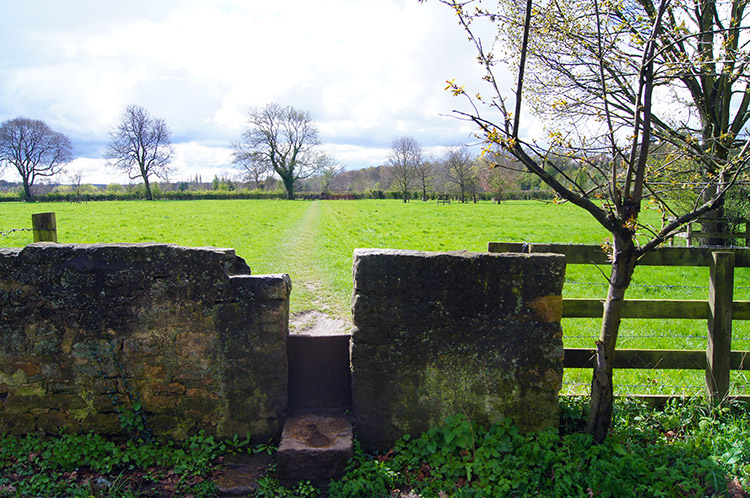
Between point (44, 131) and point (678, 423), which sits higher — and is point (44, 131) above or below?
above

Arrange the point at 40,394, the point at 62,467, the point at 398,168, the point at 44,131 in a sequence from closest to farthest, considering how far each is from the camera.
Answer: the point at 62,467
the point at 40,394
the point at 44,131
the point at 398,168

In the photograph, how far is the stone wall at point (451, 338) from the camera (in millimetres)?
Answer: 3877

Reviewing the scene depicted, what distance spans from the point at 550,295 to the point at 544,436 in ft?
3.95

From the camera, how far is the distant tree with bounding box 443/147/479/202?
171 feet

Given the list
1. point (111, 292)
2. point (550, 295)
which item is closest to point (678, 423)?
point (550, 295)

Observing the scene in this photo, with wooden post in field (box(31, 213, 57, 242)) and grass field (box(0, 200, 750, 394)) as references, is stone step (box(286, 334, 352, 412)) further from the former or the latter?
wooden post in field (box(31, 213, 57, 242))

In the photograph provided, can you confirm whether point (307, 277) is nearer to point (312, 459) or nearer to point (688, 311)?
point (312, 459)

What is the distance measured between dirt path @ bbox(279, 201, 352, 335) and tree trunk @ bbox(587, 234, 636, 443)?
→ 3.30m

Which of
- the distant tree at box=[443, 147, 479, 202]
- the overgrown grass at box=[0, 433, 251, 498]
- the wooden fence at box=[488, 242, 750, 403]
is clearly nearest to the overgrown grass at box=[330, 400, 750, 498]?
the wooden fence at box=[488, 242, 750, 403]

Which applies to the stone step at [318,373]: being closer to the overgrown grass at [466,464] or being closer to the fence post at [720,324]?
the overgrown grass at [466,464]

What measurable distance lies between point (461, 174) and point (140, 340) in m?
50.8

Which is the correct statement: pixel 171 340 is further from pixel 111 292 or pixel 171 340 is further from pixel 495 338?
pixel 495 338

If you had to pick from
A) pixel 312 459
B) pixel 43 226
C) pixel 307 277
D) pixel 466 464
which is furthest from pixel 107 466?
pixel 307 277

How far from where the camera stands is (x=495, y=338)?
12.9 feet
